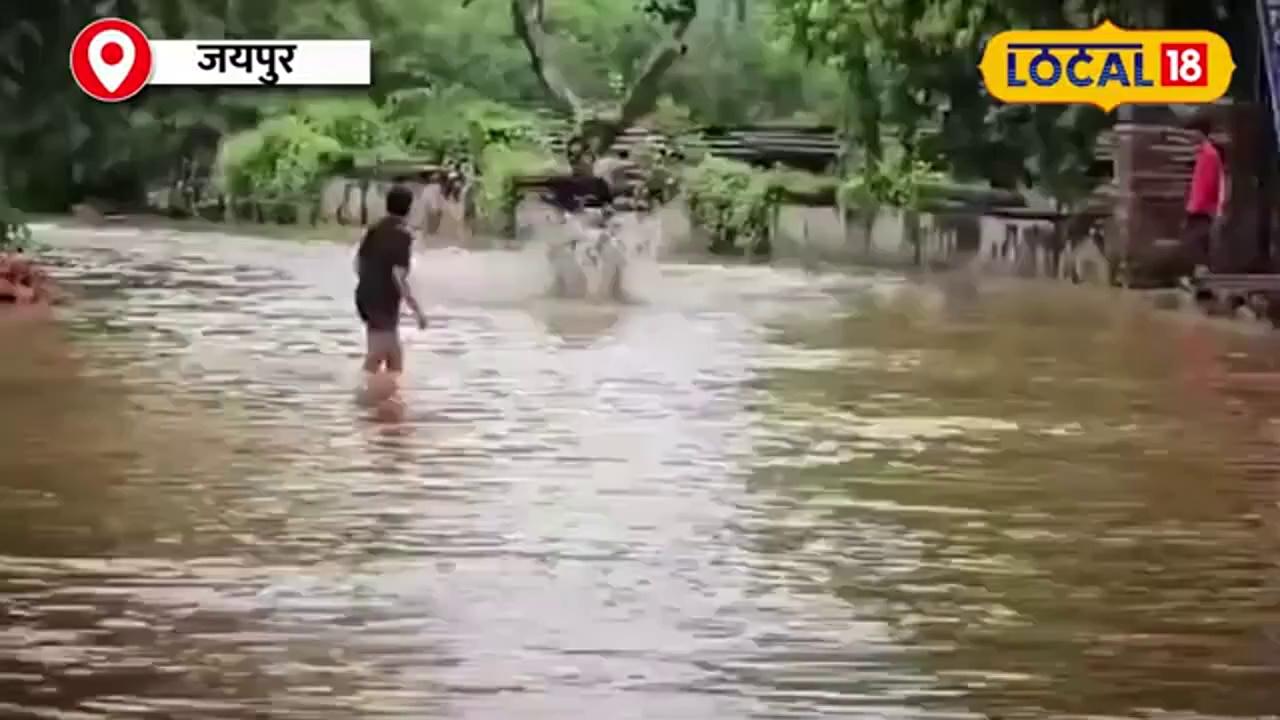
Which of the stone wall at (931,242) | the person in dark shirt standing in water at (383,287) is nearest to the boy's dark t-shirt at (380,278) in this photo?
the person in dark shirt standing in water at (383,287)

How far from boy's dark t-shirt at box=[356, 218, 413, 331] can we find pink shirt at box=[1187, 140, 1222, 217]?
189 centimetres

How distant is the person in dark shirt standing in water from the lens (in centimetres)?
381

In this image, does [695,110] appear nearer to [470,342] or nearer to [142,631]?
[470,342]

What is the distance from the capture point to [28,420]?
3.48m

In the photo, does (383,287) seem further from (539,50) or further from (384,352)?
(539,50)

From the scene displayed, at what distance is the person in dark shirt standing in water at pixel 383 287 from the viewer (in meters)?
3.81

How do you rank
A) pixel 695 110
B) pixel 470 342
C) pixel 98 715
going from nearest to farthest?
pixel 98 715, pixel 470 342, pixel 695 110

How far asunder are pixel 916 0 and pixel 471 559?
6.66 feet

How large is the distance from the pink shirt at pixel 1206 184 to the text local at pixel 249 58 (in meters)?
2.09

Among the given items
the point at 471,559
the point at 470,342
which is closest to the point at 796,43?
the point at 470,342

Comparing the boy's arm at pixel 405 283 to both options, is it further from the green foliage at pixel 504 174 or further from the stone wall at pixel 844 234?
the green foliage at pixel 504 174

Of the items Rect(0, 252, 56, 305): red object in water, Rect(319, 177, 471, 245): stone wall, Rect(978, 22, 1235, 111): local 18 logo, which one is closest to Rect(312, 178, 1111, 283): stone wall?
Rect(319, 177, 471, 245): stone wall

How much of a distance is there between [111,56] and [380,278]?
74cm

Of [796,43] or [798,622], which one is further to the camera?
[796,43]
